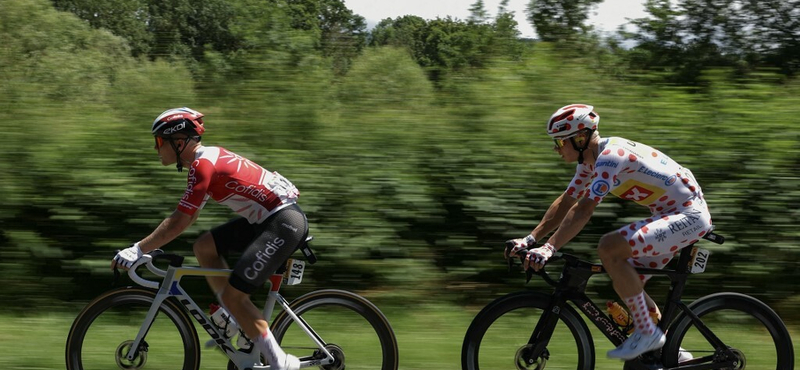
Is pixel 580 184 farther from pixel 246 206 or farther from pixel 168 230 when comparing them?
pixel 168 230

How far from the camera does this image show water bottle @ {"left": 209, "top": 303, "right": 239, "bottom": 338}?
5.51 meters

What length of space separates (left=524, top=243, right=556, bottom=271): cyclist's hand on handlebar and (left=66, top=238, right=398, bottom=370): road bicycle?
983 mm

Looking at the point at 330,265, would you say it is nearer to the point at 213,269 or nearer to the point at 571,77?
the point at 213,269

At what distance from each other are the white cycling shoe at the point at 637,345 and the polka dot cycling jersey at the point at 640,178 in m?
0.78

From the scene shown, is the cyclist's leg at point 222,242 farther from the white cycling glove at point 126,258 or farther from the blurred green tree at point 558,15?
the blurred green tree at point 558,15

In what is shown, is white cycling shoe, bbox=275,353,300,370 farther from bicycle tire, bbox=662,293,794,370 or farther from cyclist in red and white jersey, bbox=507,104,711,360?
bicycle tire, bbox=662,293,794,370

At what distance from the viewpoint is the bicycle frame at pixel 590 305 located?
18.2 ft

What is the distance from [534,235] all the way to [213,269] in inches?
81.3

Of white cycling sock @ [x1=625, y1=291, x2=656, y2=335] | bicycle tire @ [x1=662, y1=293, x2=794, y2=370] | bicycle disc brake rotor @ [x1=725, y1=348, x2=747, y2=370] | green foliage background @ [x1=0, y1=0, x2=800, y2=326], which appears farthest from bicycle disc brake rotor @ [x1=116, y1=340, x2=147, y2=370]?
bicycle disc brake rotor @ [x1=725, y1=348, x2=747, y2=370]

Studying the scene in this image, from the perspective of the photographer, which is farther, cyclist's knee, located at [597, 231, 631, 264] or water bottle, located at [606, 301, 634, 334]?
water bottle, located at [606, 301, 634, 334]

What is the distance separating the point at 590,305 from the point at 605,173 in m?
0.89

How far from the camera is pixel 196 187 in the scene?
5.17m

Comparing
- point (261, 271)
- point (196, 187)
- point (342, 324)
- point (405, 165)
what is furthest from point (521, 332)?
point (405, 165)

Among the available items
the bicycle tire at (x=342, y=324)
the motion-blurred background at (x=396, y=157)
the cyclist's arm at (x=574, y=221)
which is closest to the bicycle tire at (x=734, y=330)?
the cyclist's arm at (x=574, y=221)
